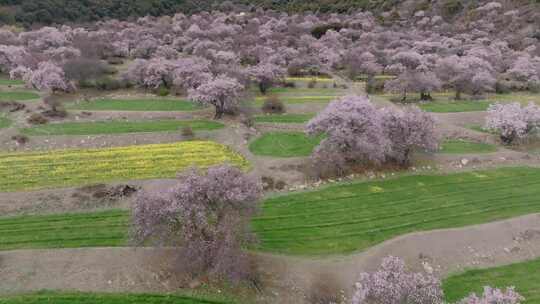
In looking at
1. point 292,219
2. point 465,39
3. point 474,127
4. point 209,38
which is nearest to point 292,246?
point 292,219

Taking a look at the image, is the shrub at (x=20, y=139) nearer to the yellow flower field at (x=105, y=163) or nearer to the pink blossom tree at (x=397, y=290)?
the yellow flower field at (x=105, y=163)

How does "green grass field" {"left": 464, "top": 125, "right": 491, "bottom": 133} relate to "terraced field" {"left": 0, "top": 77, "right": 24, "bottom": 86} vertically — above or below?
below

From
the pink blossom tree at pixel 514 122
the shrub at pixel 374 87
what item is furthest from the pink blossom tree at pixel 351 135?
the shrub at pixel 374 87

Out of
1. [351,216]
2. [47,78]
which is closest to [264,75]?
[47,78]

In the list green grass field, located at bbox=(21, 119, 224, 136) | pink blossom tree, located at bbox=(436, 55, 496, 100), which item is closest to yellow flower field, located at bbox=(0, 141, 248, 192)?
green grass field, located at bbox=(21, 119, 224, 136)

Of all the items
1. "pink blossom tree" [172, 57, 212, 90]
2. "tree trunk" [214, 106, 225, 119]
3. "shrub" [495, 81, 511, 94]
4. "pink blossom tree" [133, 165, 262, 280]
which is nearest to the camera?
"pink blossom tree" [133, 165, 262, 280]

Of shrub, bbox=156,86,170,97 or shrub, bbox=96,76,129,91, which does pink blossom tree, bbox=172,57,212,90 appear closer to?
shrub, bbox=156,86,170,97
